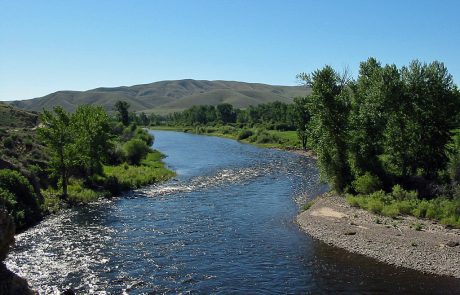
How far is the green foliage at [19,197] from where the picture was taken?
132 feet

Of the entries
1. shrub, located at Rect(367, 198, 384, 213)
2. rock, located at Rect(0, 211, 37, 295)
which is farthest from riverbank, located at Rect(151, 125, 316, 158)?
rock, located at Rect(0, 211, 37, 295)

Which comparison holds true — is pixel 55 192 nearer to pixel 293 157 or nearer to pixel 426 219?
pixel 426 219

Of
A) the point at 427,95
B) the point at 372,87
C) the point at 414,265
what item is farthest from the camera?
the point at 372,87

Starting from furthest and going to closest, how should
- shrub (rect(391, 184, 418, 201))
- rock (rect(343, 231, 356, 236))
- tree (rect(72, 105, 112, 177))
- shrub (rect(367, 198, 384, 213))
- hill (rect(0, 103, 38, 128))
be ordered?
hill (rect(0, 103, 38, 128))
tree (rect(72, 105, 112, 177))
shrub (rect(391, 184, 418, 201))
shrub (rect(367, 198, 384, 213))
rock (rect(343, 231, 356, 236))

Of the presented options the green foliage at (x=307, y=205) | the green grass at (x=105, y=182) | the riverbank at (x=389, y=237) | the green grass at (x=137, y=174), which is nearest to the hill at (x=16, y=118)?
the green grass at (x=105, y=182)

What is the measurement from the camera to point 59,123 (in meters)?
53.1

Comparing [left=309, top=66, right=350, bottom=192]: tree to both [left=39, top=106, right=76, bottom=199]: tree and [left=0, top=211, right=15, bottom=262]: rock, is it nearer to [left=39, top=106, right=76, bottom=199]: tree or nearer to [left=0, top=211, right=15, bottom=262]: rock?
[left=39, top=106, right=76, bottom=199]: tree

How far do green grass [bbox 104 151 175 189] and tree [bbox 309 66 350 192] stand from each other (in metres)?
25.5

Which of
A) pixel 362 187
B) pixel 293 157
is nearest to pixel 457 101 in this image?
pixel 362 187

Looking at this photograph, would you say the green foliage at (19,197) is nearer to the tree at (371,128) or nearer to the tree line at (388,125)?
the tree line at (388,125)

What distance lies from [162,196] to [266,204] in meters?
13.1

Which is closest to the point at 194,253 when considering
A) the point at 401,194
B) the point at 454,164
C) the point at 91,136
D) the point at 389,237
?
the point at 389,237

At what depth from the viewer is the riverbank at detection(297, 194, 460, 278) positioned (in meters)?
30.5

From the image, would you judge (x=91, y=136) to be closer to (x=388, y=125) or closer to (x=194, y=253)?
(x=194, y=253)
